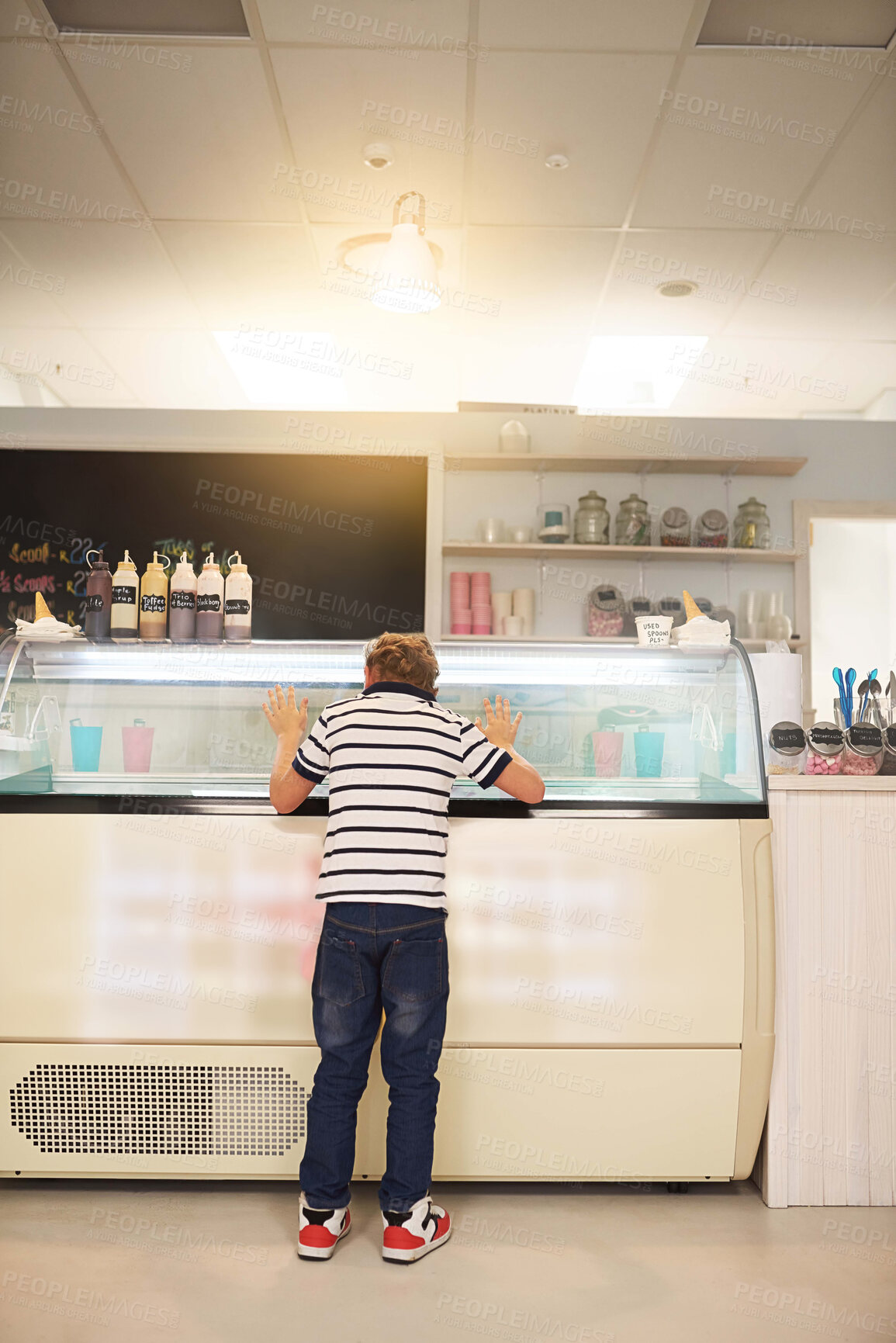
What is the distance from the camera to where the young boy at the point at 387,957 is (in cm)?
208

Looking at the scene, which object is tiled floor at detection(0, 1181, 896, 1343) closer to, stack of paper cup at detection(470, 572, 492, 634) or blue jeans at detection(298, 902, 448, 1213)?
blue jeans at detection(298, 902, 448, 1213)

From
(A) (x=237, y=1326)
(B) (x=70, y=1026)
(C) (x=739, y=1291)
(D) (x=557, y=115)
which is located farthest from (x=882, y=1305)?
(D) (x=557, y=115)

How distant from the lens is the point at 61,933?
2.36 m

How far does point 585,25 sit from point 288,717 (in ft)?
7.07

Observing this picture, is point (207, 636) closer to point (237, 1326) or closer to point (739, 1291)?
point (237, 1326)

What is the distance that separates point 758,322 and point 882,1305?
3.96 meters

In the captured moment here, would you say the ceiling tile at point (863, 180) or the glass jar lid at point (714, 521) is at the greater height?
the ceiling tile at point (863, 180)

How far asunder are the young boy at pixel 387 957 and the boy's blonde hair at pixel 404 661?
44 millimetres

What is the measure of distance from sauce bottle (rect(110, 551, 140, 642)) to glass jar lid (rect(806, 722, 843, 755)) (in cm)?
187

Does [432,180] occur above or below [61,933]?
above

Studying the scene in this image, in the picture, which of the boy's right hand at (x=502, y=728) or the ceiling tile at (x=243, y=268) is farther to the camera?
the ceiling tile at (x=243, y=268)

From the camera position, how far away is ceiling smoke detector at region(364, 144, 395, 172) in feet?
10.9

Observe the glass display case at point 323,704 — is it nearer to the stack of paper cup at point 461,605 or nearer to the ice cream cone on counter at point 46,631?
the ice cream cone on counter at point 46,631

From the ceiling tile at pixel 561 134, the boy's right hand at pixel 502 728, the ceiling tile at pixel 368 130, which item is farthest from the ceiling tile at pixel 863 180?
the boy's right hand at pixel 502 728
